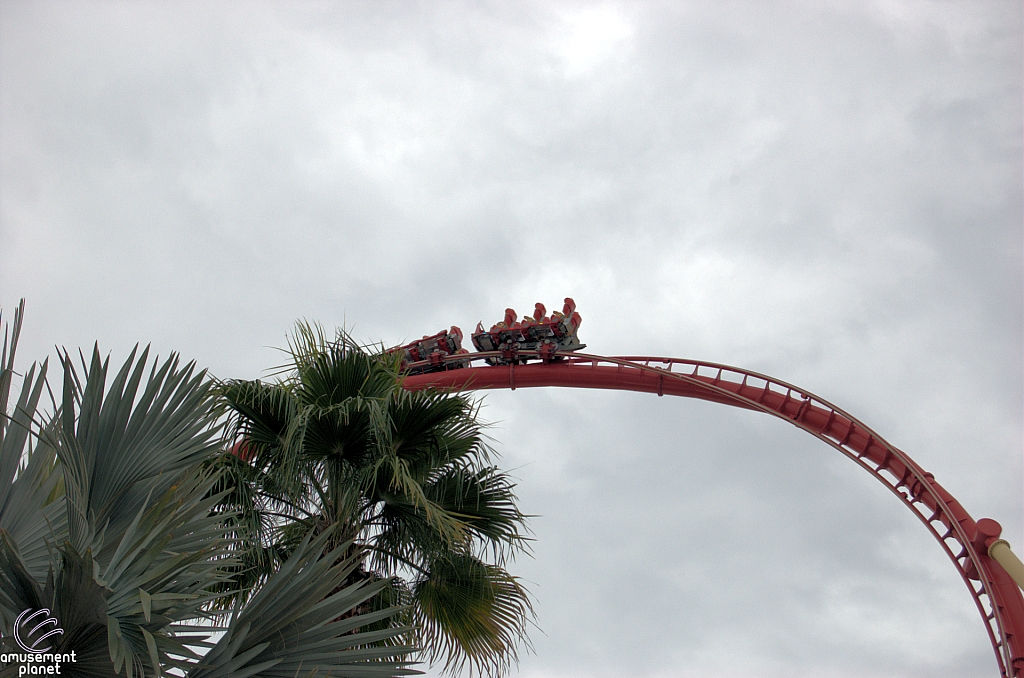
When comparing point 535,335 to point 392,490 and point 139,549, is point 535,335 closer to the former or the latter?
point 392,490

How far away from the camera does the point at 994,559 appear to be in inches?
396

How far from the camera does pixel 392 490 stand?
5.45 m

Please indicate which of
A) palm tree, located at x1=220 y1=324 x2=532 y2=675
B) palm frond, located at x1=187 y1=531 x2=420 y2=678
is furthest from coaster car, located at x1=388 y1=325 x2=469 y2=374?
palm frond, located at x1=187 y1=531 x2=420 y2=678

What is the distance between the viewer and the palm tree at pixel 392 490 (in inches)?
207

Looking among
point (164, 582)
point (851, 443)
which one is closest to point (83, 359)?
point (164, 582)

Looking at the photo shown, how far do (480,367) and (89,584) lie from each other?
1116 cm

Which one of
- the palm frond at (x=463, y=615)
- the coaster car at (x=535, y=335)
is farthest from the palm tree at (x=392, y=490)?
the coaster car at (x=535, y=335)

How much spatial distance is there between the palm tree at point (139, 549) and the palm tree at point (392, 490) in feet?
4.58

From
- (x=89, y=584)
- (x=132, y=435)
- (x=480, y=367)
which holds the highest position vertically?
(x=480, y=367)

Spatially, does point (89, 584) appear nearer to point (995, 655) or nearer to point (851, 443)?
point (995, 655)

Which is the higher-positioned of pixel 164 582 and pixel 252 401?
pixel 252 401

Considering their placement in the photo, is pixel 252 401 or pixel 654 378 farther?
pixel 654 378

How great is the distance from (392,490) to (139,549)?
2559mm

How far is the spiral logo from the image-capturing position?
274 cm
